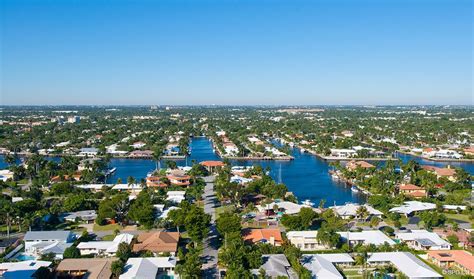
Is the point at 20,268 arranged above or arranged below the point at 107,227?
above

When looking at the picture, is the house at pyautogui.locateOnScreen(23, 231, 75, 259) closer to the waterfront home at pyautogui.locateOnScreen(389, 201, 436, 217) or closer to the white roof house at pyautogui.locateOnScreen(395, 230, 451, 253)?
the white roof house at pyautogui.locateOnScreen(395, 230, 451, 253)

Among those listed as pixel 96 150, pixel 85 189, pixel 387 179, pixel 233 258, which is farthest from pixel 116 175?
pixel 233 258

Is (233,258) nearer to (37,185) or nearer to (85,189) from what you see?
(85,189)

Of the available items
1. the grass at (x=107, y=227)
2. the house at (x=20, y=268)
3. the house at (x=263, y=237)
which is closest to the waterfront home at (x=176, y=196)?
the grass at (x=107, y=227)

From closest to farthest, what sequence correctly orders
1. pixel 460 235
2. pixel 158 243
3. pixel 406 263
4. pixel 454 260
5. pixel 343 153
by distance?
pixel 406 263
pixel 454 260
pixel 158 243
pixel 460 235
pixel 343 153

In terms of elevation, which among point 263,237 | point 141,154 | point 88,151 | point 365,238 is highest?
point 263,237

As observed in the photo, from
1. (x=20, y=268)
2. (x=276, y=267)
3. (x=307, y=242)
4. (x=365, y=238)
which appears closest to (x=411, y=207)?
(x=365, y=238)

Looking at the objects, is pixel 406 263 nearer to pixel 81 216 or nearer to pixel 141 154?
pixel 81 216

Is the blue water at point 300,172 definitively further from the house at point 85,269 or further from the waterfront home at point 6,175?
the house at point 85,269
